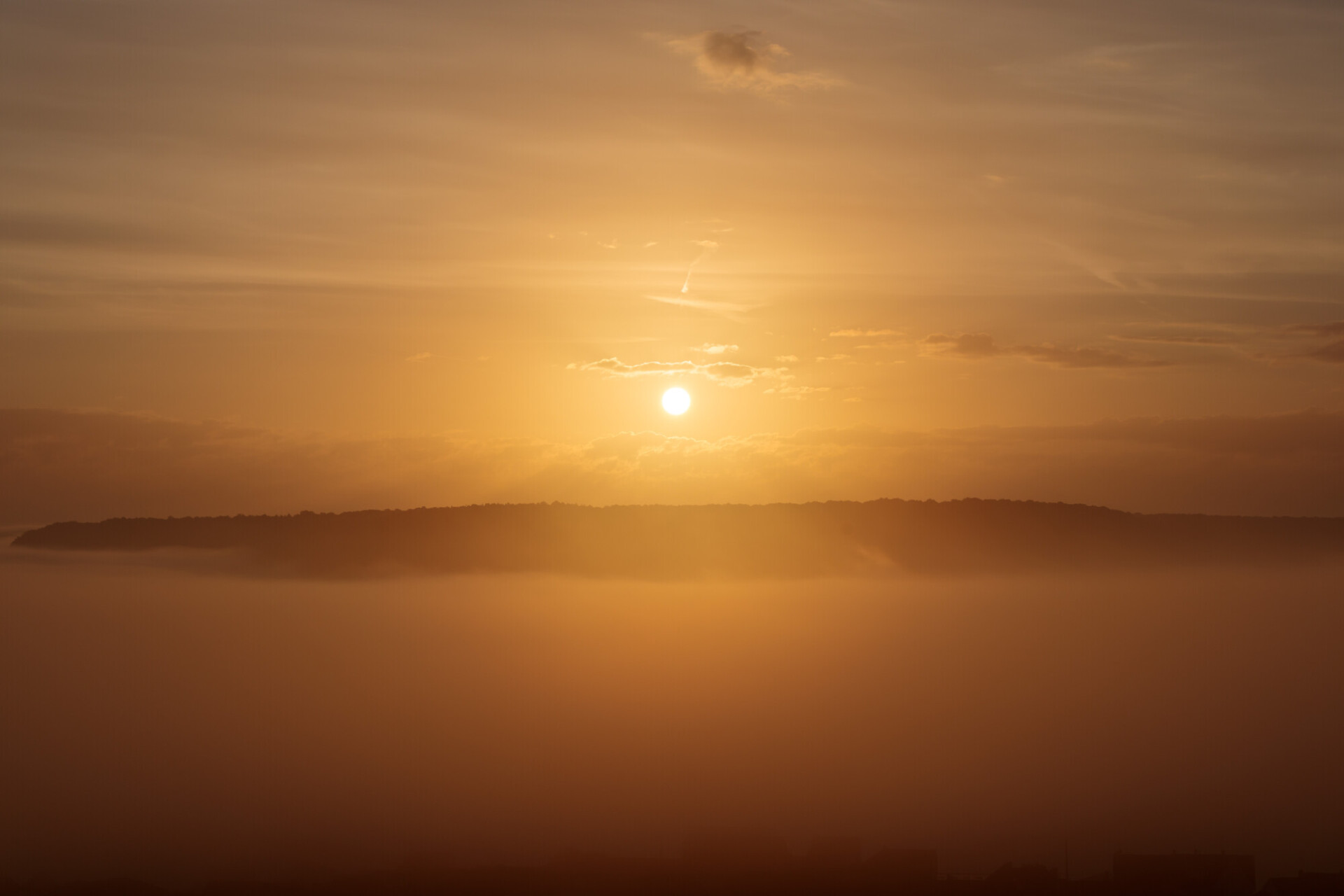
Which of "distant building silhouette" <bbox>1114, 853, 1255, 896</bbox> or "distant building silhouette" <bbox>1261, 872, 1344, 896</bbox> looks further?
"distant building silhouette" <bbox>1261, 872, 1344, 896</bbox>

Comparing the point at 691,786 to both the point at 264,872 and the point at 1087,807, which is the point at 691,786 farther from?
the point at 264,872

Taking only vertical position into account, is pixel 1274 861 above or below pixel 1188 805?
below

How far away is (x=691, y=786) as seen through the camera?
171000 millimetres

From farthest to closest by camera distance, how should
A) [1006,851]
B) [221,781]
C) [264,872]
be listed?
[221,781] < [1006,851] < [264,872]

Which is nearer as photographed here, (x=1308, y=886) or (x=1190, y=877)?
(x=1190, y=877)

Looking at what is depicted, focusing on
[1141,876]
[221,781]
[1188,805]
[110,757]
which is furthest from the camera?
[110,757]

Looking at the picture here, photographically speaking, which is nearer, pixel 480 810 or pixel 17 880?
pixel 17 880

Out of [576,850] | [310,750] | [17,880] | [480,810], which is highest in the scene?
[310,750]

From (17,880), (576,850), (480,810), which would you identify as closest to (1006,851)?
(576,850)

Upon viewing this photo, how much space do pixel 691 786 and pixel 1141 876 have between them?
291ft

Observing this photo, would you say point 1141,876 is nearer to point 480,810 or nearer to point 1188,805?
point 1188,805

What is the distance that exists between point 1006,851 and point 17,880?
103 metres

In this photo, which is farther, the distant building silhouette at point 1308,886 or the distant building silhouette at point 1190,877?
the distant building silhouette at point 1308,886

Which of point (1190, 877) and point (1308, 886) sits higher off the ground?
point (1308, 886)
